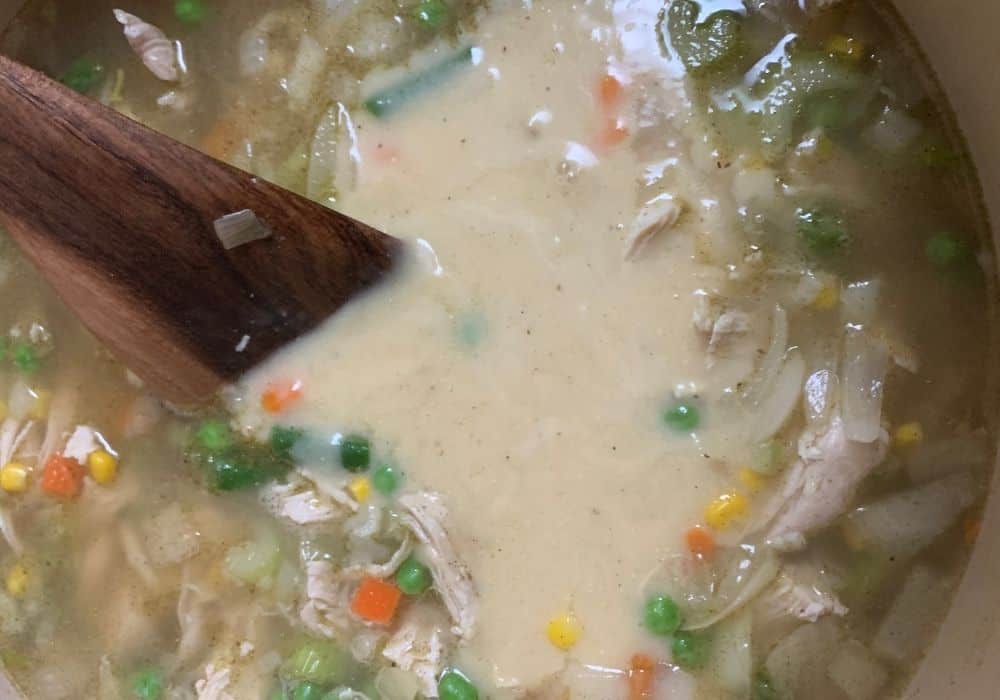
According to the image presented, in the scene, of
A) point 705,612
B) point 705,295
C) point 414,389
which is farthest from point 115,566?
point 705,295

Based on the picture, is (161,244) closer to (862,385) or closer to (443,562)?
(443,562)

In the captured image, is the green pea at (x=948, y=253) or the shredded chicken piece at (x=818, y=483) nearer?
the shredded chicken piece at (x=818, y=483)

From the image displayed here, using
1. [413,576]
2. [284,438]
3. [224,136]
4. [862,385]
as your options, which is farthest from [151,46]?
[862,385]

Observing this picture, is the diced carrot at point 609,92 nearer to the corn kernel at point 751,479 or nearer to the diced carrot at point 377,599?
the corn kernel at point 751,479

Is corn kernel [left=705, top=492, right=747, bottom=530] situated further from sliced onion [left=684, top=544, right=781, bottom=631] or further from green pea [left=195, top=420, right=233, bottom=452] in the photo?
green pea [left=195, top=420, right=233, bottom=452]

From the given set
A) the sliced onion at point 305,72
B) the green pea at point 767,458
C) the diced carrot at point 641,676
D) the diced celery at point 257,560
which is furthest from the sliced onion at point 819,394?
the sliced onion at point 305,72
